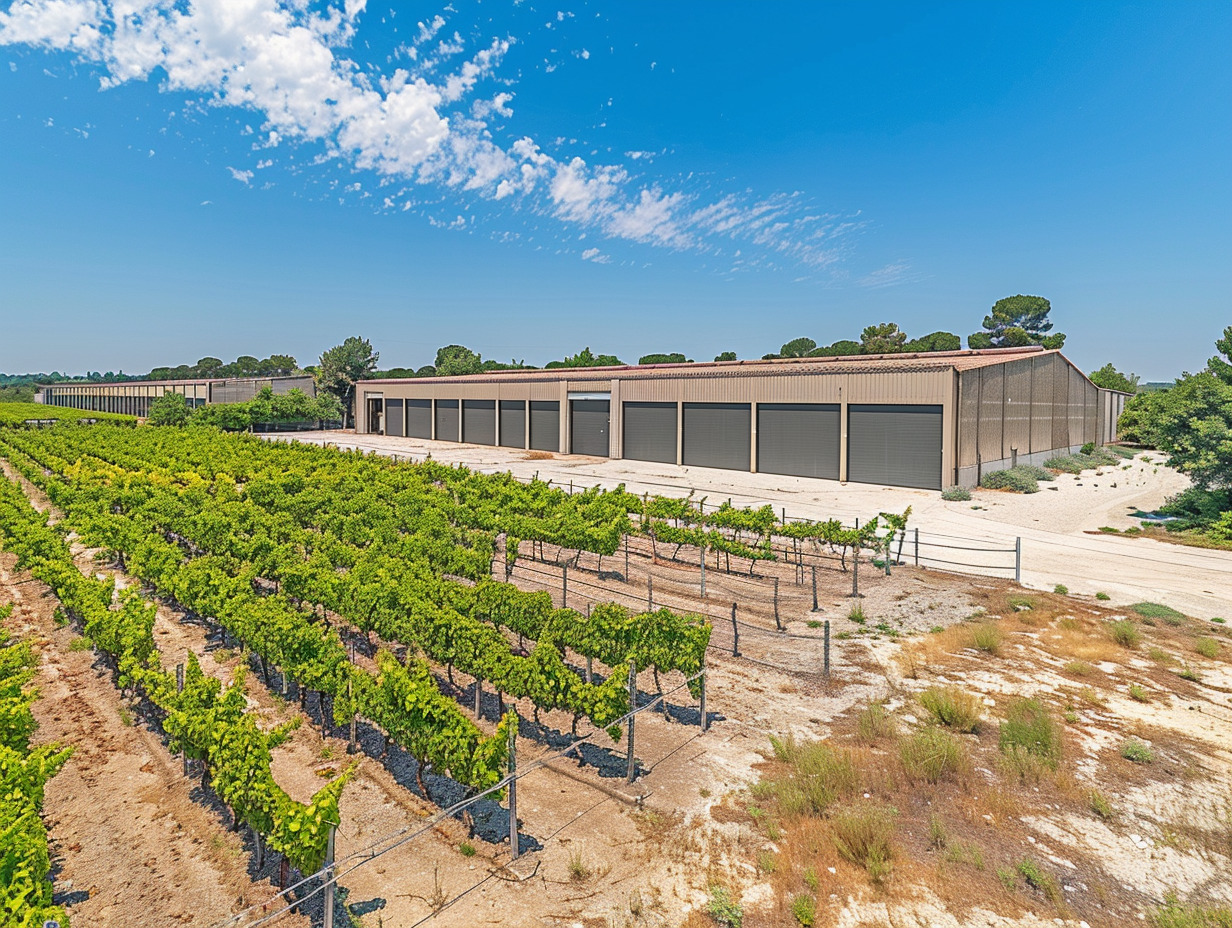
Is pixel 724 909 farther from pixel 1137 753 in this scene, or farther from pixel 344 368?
pixel 344 368

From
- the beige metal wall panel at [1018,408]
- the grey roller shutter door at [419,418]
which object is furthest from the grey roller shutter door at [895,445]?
the grey roller shutter door at [419,418]

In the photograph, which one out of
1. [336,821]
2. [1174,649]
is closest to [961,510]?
[1174,649]

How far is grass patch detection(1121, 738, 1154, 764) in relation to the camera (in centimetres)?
1161

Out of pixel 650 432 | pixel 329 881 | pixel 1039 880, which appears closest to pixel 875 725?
pixel 1039 880

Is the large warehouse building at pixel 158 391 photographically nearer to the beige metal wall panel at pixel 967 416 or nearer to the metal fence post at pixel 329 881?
the beige metal wall panel at pixel 967 416

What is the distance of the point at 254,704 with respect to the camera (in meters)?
14.1

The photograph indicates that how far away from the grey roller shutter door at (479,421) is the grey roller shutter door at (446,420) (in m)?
1.80

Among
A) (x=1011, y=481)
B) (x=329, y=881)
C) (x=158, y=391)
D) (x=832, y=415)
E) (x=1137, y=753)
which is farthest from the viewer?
(x=158, y=391)

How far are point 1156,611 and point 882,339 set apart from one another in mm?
105590

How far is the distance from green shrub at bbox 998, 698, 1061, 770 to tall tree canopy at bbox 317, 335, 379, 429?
95.0 m

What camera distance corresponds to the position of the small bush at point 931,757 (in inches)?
439

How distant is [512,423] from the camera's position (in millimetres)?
69500

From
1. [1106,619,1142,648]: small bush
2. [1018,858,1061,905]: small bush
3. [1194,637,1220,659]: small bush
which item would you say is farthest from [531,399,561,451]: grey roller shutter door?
[1018,858,1061,905]: small bush

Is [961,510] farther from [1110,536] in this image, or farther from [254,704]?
[254,704]
